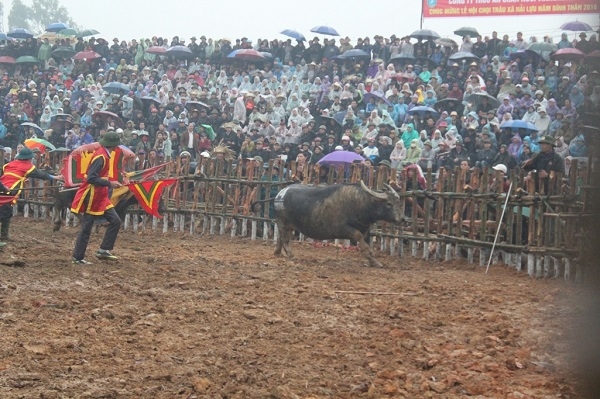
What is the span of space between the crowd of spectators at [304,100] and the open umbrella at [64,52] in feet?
0.87

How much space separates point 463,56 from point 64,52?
14317 millimetres

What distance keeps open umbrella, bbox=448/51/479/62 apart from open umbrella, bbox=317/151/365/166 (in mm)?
4736

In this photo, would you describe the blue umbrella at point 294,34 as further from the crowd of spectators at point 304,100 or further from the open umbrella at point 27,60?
the open umbrella at point 27,60

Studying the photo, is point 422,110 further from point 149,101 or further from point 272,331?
point 272,331

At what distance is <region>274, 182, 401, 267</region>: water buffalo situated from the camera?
13484mm

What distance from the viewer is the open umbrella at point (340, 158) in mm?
16469

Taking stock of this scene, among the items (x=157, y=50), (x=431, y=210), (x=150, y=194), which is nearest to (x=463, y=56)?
(x=431, y=210)

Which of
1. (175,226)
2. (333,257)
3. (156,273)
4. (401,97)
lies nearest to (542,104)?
(401,97)

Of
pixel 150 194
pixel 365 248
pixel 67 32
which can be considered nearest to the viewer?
pixel 365 248

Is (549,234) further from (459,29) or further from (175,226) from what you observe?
(459,29)

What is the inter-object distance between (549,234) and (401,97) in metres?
8.01

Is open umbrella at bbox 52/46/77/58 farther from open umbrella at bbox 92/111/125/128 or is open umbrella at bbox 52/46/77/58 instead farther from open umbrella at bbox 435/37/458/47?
open umbrella at bbox 435/37/458/47

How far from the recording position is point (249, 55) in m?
24.0

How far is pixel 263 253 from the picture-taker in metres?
14.6
